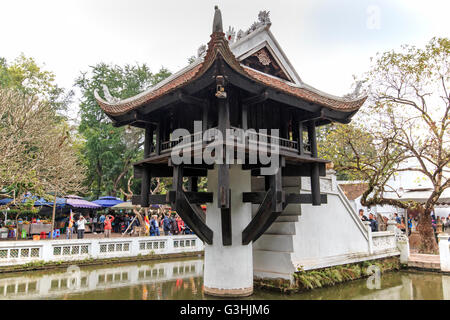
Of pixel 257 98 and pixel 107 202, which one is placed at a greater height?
pixel 257 98

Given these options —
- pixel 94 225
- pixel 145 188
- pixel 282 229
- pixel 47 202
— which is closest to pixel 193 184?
pixel 145 188

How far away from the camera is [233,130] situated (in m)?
7.03

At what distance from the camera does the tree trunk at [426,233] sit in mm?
12961

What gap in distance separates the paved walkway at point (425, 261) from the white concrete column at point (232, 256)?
284 inches

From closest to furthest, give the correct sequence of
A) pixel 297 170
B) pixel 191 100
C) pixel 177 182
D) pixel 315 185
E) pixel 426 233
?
1. pixel 177 182
2. pixel 191 100
3. pixel 315 185
4. pixel 297 170
5. pixel 426 233

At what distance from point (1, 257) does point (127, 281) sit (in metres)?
4.57

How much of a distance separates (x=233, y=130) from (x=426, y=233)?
34.0ft

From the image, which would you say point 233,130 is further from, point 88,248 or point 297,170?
point 88,248

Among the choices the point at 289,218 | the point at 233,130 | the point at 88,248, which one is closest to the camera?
the point at 233,130

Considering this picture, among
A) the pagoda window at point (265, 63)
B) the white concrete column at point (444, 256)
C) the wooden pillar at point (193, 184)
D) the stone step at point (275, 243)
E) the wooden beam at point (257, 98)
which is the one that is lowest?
the white concrete column at point (444, 256)

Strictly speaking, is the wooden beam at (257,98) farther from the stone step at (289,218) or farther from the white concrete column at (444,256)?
the white concrete column at (444,256)

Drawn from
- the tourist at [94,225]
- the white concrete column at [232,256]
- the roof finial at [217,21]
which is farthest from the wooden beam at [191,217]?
the tourist at [94,225]

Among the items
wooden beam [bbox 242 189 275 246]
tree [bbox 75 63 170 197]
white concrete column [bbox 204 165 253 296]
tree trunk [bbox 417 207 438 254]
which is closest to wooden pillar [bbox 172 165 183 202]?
white concrete column [bbox 204 165 253 296]

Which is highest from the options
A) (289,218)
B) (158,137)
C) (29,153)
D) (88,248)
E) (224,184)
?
(29,153)
